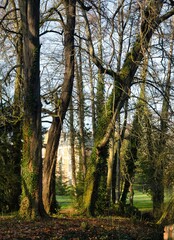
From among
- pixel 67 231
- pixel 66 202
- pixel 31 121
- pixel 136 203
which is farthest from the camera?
pixel 136 203

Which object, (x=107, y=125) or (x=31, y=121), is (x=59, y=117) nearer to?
(x=107, y=125)

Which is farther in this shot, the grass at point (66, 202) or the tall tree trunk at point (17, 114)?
the grass at point (66, 202)

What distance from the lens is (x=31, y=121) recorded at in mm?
13805

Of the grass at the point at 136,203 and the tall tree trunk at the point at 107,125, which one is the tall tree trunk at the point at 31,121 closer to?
the tall tree trunk at the point at 107,125

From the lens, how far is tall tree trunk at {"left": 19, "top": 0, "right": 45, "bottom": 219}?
44.9ft

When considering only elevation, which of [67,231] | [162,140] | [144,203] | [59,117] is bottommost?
[144,203]

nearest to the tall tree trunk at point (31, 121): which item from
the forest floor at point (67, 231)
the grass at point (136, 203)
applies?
the forest floor at point (67, 231)

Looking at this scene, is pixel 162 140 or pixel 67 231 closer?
pixel 67 231

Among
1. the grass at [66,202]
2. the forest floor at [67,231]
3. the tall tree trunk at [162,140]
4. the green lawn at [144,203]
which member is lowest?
the green lawn at [144,203]

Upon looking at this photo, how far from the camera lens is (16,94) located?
19359mm

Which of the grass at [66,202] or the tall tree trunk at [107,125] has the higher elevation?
the tall tree trunk at [107,125]

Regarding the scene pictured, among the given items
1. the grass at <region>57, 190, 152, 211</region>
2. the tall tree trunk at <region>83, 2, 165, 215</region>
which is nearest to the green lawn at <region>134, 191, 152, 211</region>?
the grass at <region>57, 190, 152, 211</region>

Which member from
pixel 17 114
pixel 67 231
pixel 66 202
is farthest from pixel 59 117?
pixel 66 202

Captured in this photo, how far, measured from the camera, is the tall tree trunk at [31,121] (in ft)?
44.9
